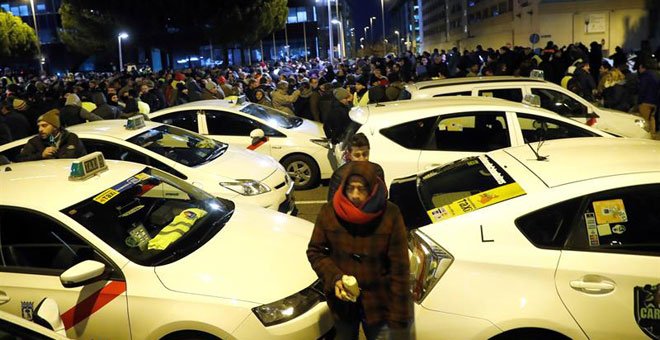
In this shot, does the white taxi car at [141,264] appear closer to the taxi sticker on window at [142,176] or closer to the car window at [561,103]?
the taxi sticker on window at [142,176]

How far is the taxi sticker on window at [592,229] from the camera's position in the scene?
128 inches

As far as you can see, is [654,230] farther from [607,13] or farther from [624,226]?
[607,13]

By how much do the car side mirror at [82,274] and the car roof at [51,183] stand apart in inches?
24.7

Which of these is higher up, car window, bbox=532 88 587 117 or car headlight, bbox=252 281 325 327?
car window, bbox=532 88 587 117

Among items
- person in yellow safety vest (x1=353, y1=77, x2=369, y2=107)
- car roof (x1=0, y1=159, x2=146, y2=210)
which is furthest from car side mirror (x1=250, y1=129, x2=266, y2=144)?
car roof (x1=0, y1=159, x2=146, y2=210)

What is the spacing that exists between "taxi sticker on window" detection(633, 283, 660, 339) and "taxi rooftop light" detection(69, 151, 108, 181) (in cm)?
375

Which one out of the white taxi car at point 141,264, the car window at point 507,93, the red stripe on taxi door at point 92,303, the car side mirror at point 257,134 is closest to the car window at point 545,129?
the car window at point 507,93

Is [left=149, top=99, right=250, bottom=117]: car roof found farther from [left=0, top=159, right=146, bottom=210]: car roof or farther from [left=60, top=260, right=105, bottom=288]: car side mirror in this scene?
[left=60, top=260, right=105, bottom=288]: car side mirror

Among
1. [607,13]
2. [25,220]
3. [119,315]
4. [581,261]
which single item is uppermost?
[607,13]

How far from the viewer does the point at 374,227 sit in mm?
3178

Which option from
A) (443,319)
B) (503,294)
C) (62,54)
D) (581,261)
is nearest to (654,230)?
(581,261)

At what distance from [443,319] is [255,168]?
442cm

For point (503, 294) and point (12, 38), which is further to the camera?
point (12, 38)

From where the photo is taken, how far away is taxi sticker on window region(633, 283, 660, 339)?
3135 millimetres
